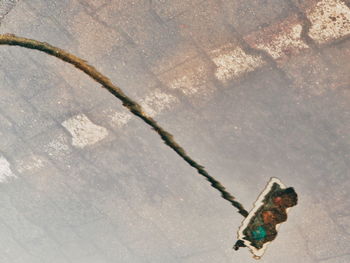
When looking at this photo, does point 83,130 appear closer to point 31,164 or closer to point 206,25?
point 31,164

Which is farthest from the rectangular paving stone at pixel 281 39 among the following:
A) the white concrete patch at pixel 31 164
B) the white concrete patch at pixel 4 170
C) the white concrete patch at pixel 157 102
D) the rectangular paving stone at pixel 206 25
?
the white concrete patch at pixel 4 170

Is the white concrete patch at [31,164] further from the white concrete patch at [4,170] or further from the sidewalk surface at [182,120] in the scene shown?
the white concrete patch at [4,170]

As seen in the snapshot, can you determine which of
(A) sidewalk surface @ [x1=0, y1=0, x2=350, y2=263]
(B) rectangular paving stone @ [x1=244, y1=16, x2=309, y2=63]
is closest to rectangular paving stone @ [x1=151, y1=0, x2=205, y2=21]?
(A) sidewalk surface @ [x1=0, y1=0, x2=350, y2=263]

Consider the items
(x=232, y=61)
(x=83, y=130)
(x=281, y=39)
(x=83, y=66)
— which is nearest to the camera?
(x=281, y=39)

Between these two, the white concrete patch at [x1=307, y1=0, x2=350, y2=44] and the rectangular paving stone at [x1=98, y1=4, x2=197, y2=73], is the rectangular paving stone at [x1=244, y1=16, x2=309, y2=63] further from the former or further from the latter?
the rectangular paving stone at [x1=98, y1=4, x2=197, y2=73]

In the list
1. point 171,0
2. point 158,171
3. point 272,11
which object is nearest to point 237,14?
point 272,11

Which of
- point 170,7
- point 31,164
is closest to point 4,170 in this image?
point 31,164
